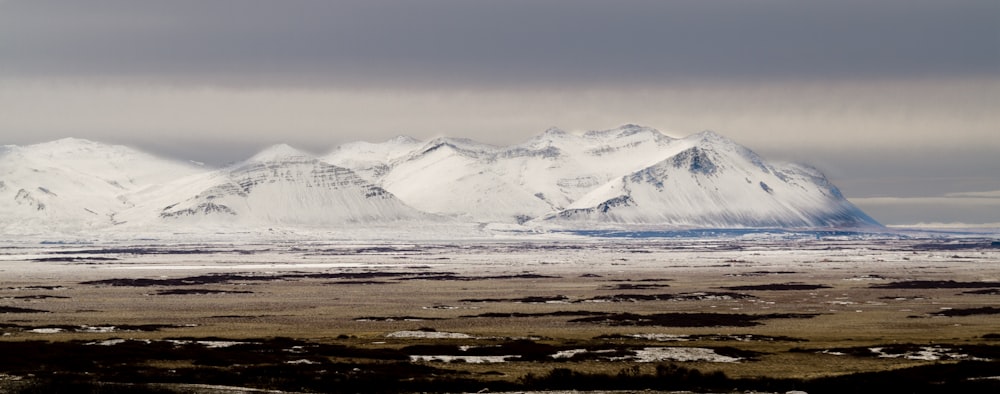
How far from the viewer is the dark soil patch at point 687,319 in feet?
229

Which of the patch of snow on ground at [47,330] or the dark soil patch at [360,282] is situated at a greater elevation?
the dark soil patch at [360,282]

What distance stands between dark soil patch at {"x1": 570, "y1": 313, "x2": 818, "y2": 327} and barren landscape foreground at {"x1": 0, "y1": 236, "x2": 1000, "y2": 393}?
0.52 feet

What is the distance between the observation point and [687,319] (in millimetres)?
72812

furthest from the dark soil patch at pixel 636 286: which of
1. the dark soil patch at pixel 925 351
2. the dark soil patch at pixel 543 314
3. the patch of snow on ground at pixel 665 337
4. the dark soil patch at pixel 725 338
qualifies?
the dark soil patch at pixel 925 351

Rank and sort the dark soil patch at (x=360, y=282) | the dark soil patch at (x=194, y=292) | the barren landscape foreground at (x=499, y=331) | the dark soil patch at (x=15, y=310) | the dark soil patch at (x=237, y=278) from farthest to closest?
the dark soil patch at (x=360, y=282), the dark soil patch at (x=237, y=278), the dark soil patch at (x=194, y=292), the dark soil patch at (x=15, y=310), the barren landscape foreground at (x=499, y=331)

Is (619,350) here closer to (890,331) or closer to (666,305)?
(890,331)

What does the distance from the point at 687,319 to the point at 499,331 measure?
1267 cm

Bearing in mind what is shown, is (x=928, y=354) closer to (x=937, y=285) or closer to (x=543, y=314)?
(x=543, y=314)

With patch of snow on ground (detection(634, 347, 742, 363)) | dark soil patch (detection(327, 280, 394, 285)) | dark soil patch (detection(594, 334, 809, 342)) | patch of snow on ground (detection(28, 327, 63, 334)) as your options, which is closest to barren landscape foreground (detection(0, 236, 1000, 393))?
patch of snow on ground (detection(634, 347, 742, 363))

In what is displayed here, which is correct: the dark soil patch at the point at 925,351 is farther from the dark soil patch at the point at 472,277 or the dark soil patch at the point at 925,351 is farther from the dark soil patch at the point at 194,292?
the dark soil patch at the point at 472,277

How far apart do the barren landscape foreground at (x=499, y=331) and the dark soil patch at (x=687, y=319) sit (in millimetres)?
160

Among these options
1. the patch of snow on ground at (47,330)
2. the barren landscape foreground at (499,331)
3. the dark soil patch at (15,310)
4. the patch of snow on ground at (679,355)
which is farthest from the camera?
the dark soil patch at (15,310)

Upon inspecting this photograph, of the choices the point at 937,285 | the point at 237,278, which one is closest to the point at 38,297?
the point at 237,278

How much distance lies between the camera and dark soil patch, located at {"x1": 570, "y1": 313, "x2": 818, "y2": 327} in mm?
69750
